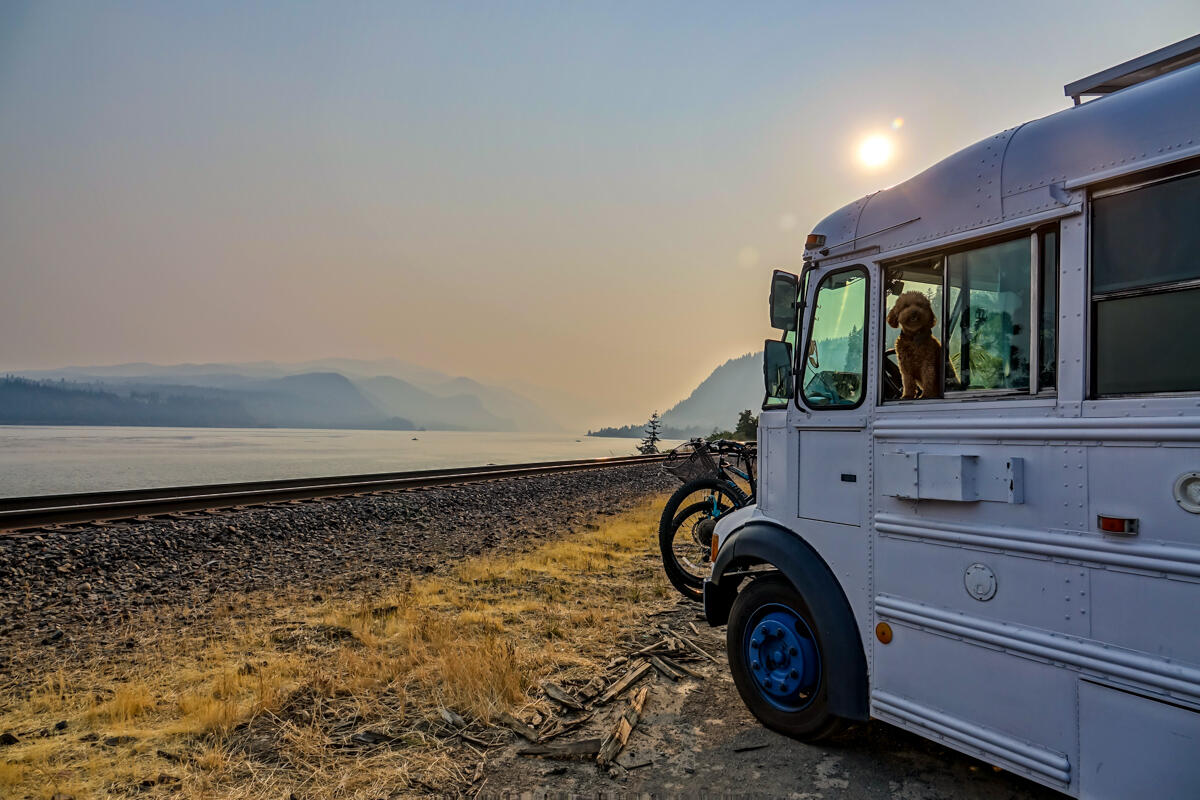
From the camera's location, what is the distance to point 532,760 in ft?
12.9

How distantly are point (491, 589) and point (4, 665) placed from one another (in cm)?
439

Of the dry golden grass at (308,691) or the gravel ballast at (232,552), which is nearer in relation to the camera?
the dry golden grass at (308,691)

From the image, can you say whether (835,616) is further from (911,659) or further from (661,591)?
(661,591)

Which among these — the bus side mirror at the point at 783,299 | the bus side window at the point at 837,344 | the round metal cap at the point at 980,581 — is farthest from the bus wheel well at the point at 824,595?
the bus side mirror at the point at 783,299

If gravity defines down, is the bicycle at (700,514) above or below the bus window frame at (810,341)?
below

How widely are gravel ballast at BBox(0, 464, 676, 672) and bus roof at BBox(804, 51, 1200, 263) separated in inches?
289

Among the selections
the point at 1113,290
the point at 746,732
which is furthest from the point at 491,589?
the point at 1113,290

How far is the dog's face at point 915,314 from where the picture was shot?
3.42 meters

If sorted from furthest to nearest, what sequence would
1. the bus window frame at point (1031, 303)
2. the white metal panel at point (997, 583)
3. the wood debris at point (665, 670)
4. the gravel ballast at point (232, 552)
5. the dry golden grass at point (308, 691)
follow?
1. the gravel ballast at point (232, 552)
2. the wood debris at point (665, 670)
3. the dry golden grass at point (308, 691)
4. the bus window frame at point (1031, 303)
5. the white metal panel at point (997, 583)

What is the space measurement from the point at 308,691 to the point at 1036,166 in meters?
5.51

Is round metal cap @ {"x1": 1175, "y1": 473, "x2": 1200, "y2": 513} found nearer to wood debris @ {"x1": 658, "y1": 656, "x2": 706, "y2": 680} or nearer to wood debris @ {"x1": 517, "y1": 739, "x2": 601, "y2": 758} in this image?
wood debris @ {"x1": 517, "y1": 739, "x2": 601, "y2": 758}

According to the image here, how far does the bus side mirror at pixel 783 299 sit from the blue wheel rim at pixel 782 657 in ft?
5.97

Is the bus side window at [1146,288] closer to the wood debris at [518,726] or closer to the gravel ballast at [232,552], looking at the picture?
the wood debris at [518,726]

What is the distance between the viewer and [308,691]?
15.8ft
